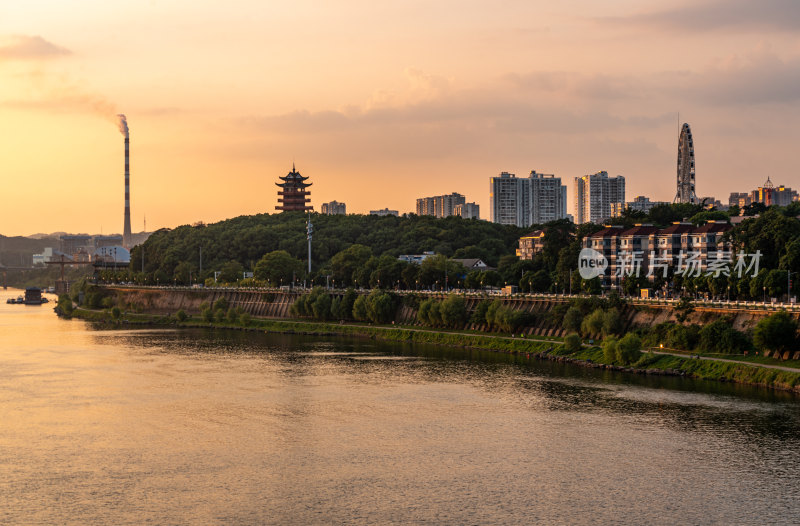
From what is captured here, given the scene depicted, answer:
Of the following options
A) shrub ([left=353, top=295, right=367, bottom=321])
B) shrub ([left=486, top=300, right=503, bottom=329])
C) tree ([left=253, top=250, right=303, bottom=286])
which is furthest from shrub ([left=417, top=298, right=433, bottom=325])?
tree ([left=253, top=250, right=303, bottom=286])

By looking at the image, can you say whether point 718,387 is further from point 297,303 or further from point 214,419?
point 297,303

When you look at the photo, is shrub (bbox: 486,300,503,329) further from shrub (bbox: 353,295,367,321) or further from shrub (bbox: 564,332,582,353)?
shrub (bbox: 353,295,367,321)

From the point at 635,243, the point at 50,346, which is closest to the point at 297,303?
the point at 50,346

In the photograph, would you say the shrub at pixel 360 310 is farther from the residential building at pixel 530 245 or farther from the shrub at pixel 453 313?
the residential building at pixel 530 245

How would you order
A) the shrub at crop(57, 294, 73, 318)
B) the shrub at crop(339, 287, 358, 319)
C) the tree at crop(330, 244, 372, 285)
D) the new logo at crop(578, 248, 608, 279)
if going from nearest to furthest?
the new logo at crop(578, 248, 608, 279) → the shrub at crop(339, 287, 358, 319) → the tree at crop(330, 244, 372, 285) → the shrub at crop(57, 294, 73, 318)

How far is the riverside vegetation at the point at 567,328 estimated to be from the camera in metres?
75.9

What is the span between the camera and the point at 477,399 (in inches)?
2758

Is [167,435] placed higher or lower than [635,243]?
lower

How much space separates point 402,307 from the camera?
440ft

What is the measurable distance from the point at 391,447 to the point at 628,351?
35953 mm

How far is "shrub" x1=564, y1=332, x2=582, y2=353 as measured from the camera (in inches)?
3659

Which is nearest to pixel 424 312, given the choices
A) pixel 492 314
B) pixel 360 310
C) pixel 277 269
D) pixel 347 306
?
pixel 492 314

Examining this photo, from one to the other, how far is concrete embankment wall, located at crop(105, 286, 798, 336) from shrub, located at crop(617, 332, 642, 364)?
8589mm

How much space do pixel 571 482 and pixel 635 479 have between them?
3.43 metres
